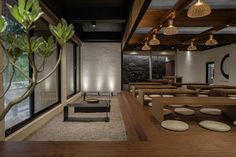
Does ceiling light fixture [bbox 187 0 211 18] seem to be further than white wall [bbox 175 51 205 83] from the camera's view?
No

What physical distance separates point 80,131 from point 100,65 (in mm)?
6146

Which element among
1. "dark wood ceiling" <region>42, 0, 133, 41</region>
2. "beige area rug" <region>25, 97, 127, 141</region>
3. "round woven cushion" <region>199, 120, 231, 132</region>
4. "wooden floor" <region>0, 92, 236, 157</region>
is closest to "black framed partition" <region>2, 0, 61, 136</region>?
"beige area rug" <region>25, 97, 127, 141</region>

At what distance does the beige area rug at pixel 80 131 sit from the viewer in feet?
11.2

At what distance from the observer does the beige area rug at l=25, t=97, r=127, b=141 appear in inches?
134

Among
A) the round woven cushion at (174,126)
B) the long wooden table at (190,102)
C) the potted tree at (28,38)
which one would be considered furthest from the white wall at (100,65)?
the potted tree at (28,38)

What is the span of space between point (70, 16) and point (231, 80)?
7.19 meters

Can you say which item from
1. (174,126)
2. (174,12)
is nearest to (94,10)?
(174,12)

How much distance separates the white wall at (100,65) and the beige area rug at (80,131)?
16.8 ft

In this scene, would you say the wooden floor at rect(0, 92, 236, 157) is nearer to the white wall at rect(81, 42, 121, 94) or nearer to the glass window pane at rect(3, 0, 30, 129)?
the glass window pane at rect(3, 0, 30, 129)

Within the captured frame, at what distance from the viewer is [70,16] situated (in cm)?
569

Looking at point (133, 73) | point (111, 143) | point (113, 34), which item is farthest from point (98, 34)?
point (111, 143)

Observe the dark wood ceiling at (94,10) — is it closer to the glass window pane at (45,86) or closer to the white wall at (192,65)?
the glass window pane at (45,86)

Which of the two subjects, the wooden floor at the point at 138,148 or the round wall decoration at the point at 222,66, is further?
the round wall decoration at the point at 222,66

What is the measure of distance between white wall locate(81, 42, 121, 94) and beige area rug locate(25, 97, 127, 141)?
5.12m
